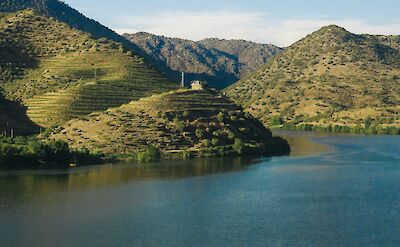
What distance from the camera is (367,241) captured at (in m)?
56.6

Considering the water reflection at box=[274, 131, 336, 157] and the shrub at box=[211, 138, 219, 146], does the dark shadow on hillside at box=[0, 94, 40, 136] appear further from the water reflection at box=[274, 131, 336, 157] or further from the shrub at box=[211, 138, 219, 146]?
the water reflection at box=[274, 131, 336, 157]

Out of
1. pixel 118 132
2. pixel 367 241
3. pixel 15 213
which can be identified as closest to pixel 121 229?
pixel 15 213

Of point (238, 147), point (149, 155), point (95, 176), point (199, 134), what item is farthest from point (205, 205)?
point (199, 134)

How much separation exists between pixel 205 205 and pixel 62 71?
86.9 m

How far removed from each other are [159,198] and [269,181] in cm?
2017

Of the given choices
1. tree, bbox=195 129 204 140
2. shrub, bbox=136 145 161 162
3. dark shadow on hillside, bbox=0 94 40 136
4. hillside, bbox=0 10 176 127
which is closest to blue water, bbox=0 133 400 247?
shrub, bbox=136 145 161 162

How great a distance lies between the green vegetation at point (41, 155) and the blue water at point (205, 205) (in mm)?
5949

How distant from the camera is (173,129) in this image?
393 ft

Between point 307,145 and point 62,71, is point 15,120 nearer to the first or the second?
point 62,71

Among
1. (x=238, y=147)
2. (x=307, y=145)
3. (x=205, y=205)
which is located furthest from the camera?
(x=307, y=145)

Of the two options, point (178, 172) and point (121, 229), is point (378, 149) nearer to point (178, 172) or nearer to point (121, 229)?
point (178, 172)

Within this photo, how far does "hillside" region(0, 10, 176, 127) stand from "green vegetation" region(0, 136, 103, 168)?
22.6m

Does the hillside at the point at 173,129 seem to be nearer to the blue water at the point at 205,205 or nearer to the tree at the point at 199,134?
the tree at the point at 199,134

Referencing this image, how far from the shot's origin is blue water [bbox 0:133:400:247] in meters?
57.6
